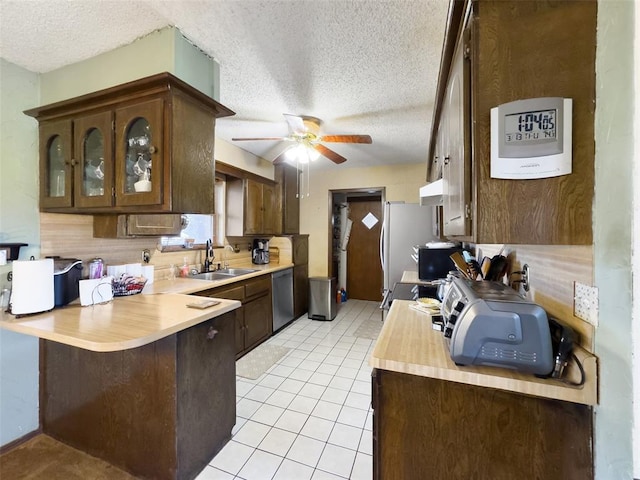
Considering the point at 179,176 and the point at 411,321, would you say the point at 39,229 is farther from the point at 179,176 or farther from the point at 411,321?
the point at 411,321

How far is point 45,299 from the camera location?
142cm

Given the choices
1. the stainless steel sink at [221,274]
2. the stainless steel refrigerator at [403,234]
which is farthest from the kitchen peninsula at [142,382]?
the stainless steel refrigerator at [403,234]

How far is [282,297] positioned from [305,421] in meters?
1.92

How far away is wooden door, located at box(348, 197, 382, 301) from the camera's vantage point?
5371 millimetres

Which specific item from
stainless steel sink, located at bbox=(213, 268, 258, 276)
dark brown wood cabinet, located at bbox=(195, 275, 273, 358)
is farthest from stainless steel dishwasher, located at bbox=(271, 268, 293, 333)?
stainless steel sink, located at bbox=(213, 268, 258, 276)

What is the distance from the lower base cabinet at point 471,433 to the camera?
871 millimetres

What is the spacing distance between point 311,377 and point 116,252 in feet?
6.37

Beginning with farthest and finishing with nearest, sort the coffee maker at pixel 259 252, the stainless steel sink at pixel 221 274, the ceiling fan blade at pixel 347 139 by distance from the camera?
the coffee maker at pixel 259 252
the stainless steel sink at pixel 221 274
the ceiling fan blade at pixel 347 139

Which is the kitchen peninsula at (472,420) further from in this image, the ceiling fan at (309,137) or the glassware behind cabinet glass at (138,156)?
the ceiling fan at (309,137)

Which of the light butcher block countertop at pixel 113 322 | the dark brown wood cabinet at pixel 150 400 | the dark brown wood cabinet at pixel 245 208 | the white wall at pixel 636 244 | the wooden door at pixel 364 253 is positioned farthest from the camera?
the wooden door at pixel 364 253

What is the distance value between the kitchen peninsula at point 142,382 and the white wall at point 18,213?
7cm

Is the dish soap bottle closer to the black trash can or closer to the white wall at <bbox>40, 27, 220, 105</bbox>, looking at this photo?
the white wall at <bbox>40, 27, 220, 105</bbox>

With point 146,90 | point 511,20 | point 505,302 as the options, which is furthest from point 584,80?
point 146,90

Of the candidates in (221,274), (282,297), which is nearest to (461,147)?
(221,274)
